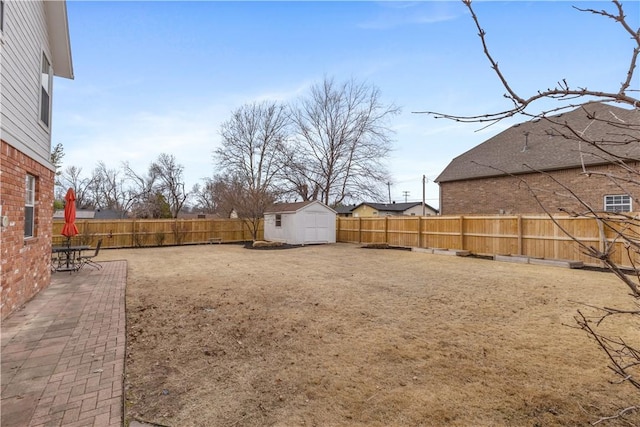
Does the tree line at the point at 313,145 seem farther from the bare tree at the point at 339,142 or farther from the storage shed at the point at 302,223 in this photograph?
the storage shed at the point at 302,223

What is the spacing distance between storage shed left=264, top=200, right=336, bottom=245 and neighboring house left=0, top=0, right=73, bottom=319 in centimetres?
1268

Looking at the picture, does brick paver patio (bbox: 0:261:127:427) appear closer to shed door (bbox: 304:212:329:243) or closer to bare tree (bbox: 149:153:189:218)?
shed door (bbox: 304:212:329:243)

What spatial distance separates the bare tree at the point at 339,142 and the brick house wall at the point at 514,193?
24.5 ft

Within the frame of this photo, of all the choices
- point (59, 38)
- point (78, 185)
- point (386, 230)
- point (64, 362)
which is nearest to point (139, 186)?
point (78, 185)

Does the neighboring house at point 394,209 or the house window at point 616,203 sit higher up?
the neighboring house at point 394,209

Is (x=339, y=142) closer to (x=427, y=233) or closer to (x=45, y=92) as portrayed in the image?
(x=427, y=233)

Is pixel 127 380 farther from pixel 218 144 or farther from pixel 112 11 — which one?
pixel 218 144

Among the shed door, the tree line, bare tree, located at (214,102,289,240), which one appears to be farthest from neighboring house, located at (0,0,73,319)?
bare tree, located at (214,102,289,240)

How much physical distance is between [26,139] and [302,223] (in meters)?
14.3

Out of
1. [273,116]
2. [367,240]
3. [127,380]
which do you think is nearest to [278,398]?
[127,380]

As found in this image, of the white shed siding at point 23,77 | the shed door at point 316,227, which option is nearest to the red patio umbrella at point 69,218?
the white shed siding at point 23,77

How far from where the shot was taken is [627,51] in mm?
1316

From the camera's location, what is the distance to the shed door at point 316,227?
1931cm

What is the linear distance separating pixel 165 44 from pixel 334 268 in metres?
8.44
